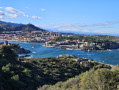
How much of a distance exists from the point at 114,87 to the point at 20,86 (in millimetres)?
4018

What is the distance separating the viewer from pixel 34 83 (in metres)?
7.63

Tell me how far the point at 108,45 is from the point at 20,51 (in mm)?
29943

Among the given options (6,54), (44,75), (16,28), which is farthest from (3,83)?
(16,28)

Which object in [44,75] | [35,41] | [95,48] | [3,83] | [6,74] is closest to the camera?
[3,83]

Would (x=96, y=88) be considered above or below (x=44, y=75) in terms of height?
above

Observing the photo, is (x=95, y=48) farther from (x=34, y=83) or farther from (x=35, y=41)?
(x=34, y=83)

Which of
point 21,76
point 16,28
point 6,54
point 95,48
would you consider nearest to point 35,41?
point 95,48

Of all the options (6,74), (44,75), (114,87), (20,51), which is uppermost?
(114,87)

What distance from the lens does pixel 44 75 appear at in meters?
9.55

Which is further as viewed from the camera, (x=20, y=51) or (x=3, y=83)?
(x=20, y=51)

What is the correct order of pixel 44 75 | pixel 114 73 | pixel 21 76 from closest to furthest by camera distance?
pixel 114 73, pixel 21 76, pixel 44 75

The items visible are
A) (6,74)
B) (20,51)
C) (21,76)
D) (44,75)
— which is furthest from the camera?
(20,51)

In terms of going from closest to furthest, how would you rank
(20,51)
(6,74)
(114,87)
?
1. (114,87)
2. (6,74)
3. (20,51)

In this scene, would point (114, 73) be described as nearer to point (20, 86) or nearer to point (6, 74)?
point (20, 86)
